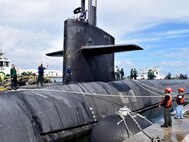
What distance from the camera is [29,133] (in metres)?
6.64

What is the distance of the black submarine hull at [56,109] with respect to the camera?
6.62 meters

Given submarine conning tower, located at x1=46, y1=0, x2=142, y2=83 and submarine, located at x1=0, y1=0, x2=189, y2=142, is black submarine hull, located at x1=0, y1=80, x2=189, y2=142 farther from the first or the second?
submarine conning tower, located at x1=46, y1=0, x2=142, y2=83

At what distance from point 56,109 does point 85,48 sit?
3.87m

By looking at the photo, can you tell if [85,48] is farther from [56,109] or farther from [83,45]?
[56,109]

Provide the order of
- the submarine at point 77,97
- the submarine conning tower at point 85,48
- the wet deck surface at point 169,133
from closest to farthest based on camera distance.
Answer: the wet deck surface at point 169,133, the submarine at point 77,97, the submarine conning tower at point 85,48

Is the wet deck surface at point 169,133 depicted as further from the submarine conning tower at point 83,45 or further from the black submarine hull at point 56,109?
the submarine conning tower at point 83,45

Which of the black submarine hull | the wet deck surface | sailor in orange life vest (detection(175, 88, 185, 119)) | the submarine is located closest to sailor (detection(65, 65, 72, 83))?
the submarine

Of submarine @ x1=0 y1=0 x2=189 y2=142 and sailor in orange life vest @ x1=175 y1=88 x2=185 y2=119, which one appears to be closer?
submarine @ x1=0 y1=0 x2=189 y2=142

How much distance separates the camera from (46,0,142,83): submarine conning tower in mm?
11156

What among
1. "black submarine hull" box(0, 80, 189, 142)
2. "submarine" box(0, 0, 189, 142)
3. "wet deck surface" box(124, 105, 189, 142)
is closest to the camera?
"wet deck surface" box(124, 105, 189, 142)

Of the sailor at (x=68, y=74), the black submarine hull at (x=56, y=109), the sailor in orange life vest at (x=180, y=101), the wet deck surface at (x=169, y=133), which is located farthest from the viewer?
the sailor at (x=68, y=74)

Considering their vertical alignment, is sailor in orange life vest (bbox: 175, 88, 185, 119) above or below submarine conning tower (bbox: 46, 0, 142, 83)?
below

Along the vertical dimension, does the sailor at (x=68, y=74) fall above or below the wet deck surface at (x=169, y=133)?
above

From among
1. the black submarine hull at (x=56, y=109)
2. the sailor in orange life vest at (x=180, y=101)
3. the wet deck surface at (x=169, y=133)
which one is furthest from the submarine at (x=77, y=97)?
the sailor in orange life vest at (x=180, y=101)
